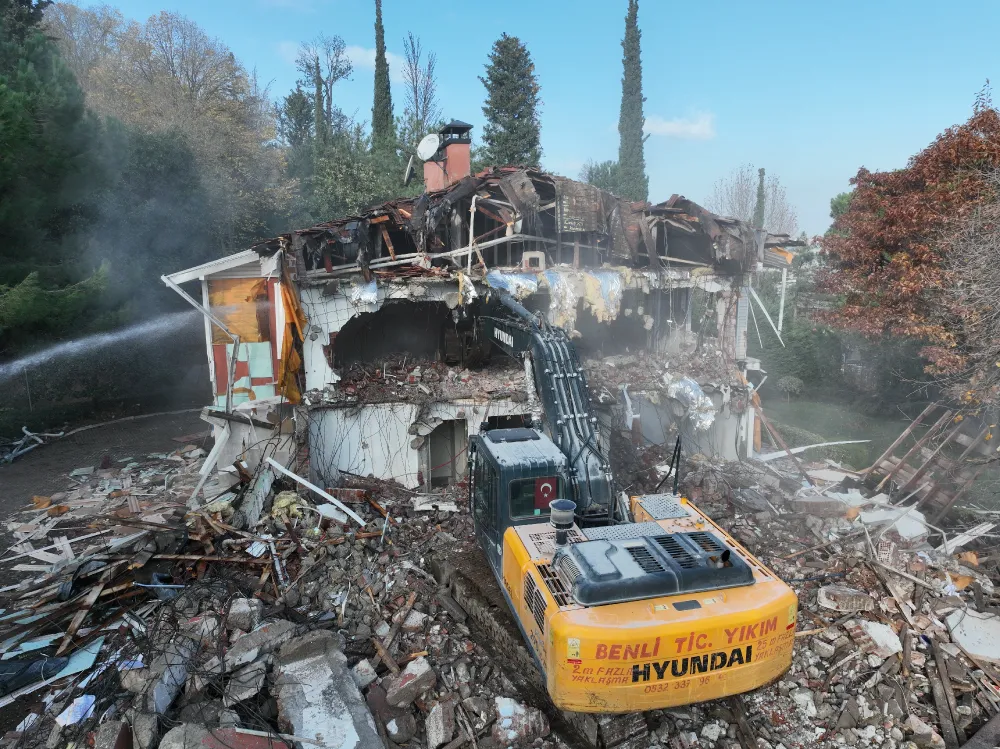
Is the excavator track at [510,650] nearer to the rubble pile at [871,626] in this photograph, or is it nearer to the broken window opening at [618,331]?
the rubble pile at [871,626]

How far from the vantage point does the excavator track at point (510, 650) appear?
6.19m

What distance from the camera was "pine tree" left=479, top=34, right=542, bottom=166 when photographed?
34.5 m

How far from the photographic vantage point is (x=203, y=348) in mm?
25906

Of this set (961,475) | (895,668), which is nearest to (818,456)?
(961,475)

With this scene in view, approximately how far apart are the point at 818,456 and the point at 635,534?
15.6 meters

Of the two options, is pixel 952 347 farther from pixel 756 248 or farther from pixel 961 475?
pixel 756 248

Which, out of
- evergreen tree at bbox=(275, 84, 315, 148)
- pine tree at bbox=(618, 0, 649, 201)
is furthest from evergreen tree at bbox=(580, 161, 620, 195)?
evergreen tree at bbox=(275, 84, 315, 148)

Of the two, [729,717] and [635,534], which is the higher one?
[635,534]

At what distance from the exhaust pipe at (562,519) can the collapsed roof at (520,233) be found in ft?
26.0

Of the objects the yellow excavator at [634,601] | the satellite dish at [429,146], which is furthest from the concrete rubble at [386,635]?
the satellite dish at [429,146]

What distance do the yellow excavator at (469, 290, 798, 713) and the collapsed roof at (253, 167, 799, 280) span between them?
24.6 feet

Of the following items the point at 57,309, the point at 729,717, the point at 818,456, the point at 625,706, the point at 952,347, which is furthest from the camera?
the point at 818,456

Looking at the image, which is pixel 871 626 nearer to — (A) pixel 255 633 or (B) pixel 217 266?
(A) pixel 255 633

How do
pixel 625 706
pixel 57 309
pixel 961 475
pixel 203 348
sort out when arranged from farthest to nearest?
pixel 203 348 < pixel 57 309 < pixel 961 475 < pixel 625 706
